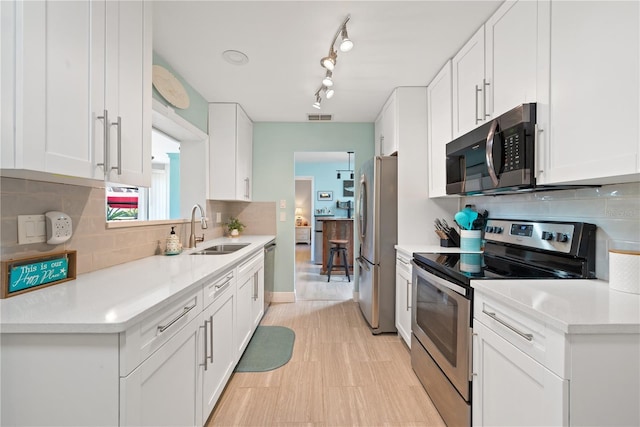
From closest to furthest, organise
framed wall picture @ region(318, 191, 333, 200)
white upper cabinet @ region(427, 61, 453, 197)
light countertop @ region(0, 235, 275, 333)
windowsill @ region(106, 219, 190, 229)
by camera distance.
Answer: light countertop @ region(0, 235, 275, 333)
windowsill @ region(106, 219, 190, 229)
white upper cabinet @ region(427, 61, 453, 197)
framed wall picture @ region(318, 191, 333, 200)

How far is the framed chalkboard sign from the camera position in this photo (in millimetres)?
1025

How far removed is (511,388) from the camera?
3.59 ft

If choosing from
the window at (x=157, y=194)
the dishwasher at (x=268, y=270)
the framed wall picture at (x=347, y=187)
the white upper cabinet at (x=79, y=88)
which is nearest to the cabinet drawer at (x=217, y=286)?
the white upper cabinet at (x=79, y=88)

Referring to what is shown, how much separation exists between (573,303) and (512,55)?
51.1 inches

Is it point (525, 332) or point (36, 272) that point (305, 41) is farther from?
point (525, 332)

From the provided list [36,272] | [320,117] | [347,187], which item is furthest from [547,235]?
[347,187]

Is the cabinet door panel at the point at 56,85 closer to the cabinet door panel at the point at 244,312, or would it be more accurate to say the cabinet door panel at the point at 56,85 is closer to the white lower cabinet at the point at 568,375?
the cabinet door panel at the point at 244,312

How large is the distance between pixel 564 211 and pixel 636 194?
1.11ft

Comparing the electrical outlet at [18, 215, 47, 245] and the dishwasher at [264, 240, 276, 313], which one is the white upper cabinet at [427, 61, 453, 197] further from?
the electrical outlet at [18, 215, 47, 245]

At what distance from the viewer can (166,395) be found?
1106 mm

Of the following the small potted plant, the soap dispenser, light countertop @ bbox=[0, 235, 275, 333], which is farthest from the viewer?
the small potted plant

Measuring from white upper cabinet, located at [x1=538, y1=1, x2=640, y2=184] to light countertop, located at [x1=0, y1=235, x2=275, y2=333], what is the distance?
1.72 metres

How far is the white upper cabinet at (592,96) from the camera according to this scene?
971 millimetres

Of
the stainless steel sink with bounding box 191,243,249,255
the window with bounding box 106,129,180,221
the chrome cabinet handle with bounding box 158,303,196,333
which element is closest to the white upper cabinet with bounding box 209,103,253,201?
the window with bounding box 106,129,180,221
